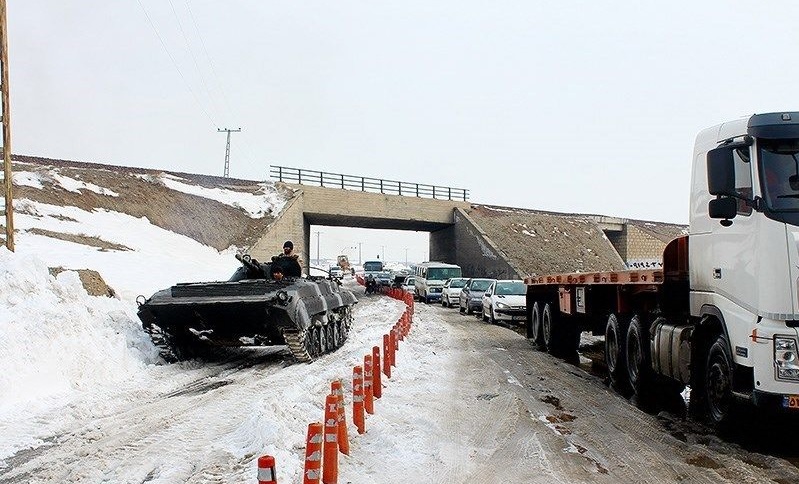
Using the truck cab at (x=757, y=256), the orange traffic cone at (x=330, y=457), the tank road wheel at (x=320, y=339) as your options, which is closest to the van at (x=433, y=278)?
the tank road wheel at (x=320, y=339)

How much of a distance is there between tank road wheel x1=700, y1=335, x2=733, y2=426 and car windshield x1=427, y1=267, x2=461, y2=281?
3139 cm

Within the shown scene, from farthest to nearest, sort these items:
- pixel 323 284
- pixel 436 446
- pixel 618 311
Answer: pixel 323 284 < pixel 618 311 < pixel 436 446

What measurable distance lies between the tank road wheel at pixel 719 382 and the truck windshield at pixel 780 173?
4.84 feet

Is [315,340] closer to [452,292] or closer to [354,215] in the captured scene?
[452,292]

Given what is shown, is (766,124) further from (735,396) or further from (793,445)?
Result: (793,445)

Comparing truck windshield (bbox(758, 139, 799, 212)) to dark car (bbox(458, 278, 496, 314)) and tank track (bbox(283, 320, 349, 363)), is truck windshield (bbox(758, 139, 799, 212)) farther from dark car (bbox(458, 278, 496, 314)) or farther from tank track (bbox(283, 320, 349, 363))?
dark car (bbox(458, 278, 496, 314))

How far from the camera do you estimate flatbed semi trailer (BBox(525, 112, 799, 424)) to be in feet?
21.2

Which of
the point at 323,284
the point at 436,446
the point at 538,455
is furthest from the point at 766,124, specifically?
the point at 323,284

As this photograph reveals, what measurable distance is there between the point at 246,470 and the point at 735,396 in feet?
15.0

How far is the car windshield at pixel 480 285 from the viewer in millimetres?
29656

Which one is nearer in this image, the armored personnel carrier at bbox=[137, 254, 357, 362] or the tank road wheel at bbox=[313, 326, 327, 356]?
the armored personnel carrier at bbox=[137, 254, 357, 362]

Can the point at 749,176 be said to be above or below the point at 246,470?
above

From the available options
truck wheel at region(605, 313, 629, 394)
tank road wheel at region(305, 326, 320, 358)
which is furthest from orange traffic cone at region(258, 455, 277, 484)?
tank road wheel at region(305, 326, 320, 358)

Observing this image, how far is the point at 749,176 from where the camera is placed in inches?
277
